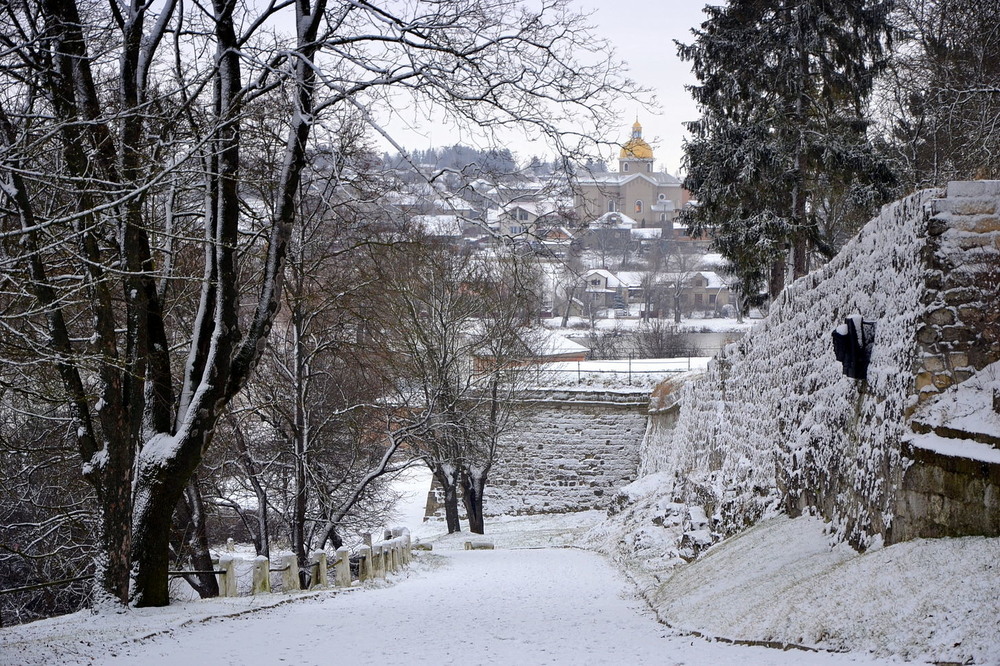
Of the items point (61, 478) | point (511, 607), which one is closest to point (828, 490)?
point (511, 607)

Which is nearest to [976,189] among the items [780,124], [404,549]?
[404,549]

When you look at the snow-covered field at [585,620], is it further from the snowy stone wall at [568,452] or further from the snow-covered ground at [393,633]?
the snowy stone wall at [568,452]

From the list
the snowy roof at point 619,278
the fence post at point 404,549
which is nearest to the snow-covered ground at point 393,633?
the fence post at point 404,549

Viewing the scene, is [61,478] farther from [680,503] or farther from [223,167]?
[680,503]

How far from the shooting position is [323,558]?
11484 millimetres

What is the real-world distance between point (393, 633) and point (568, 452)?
73.9 ft

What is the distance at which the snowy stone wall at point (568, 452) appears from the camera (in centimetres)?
2862

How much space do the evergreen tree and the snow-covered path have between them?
1315 cm

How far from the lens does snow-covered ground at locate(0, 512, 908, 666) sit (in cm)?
546

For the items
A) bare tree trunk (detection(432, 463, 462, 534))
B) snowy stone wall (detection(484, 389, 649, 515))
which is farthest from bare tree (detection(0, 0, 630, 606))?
snowy stone wall (detection(484, 389, 649, 515))

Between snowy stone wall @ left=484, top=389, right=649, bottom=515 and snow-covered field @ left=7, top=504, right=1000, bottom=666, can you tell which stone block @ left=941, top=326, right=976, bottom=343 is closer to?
snow-covered field @ left=7, top=504, right=1000, bottom=666

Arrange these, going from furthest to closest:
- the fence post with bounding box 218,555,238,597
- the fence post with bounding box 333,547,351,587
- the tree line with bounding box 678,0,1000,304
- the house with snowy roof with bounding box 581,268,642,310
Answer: the house with snowy roof with bounding box 581,268,642,310 < the tree line with bounding box 678,0,1000,304 < the fence post with bounding box 333,547,351,587 < the fence post with bounding box 218,555,238,597

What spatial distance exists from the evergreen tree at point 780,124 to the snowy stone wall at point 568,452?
27.3 ft

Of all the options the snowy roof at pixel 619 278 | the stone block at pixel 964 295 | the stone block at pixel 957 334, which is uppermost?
the snowy roof at pixel 619 278
